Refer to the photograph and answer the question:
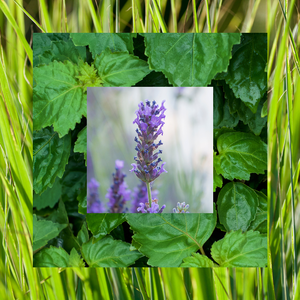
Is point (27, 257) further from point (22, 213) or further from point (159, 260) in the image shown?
point (159, 260)

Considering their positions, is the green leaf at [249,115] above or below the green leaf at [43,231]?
above

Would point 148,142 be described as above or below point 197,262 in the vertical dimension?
above

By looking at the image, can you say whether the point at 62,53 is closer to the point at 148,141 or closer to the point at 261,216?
the point at 148,141

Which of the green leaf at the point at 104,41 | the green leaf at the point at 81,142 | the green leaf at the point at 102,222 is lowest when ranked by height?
the green leaf at the point at 102,222

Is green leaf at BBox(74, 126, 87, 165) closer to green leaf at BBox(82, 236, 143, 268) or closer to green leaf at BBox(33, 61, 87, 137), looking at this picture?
green leaf at BBox(33, 61, 87, 137)

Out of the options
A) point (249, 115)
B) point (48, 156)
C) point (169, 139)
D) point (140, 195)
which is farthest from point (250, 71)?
point (48, 156)

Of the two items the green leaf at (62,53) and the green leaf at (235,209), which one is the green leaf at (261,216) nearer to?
the green leaf at (235,209)

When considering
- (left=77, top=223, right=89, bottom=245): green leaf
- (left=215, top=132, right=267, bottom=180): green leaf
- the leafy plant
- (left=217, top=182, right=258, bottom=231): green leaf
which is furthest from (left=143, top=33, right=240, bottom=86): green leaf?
(left=77, top=223, right=89, bottom=245): green leaf

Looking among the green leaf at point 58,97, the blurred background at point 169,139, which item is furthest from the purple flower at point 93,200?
the green leaf at point 58,97
